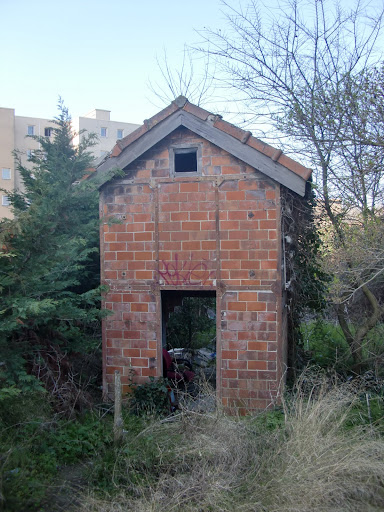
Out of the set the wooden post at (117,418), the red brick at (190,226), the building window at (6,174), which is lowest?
the wooden post at (117,418)

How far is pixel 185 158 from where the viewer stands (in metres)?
8.33

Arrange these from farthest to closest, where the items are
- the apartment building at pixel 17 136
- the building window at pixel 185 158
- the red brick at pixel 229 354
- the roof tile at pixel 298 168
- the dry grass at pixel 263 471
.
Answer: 1. the apartment building at pixel 17 136
2. the building window at pixel 185 158
3. the red brick at pixel 229 354
4. the roof tile at pixel 298 168
5. the dry grass at pixel 263 471

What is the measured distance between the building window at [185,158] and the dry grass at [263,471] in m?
3.81

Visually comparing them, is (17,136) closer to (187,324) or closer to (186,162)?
(187,324)

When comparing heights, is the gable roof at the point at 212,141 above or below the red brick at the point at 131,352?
above

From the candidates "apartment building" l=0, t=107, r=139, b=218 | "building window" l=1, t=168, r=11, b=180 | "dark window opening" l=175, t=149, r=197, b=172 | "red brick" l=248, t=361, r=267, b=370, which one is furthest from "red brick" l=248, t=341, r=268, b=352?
"building window" l=1, t=168, r=11, b=180

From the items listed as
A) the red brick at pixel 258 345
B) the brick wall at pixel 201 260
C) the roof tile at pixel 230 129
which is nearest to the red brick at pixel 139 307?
the brick wall at pixel 201 260

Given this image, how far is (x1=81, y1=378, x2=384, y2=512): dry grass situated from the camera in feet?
13.9

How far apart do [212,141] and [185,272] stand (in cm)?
206

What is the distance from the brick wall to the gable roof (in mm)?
161

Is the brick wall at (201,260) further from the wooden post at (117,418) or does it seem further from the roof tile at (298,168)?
the wooden post at (117,418)

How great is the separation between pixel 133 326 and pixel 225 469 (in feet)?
10.6

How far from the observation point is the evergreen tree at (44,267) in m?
5.46

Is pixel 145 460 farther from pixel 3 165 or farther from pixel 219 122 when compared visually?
pixel 3 165
